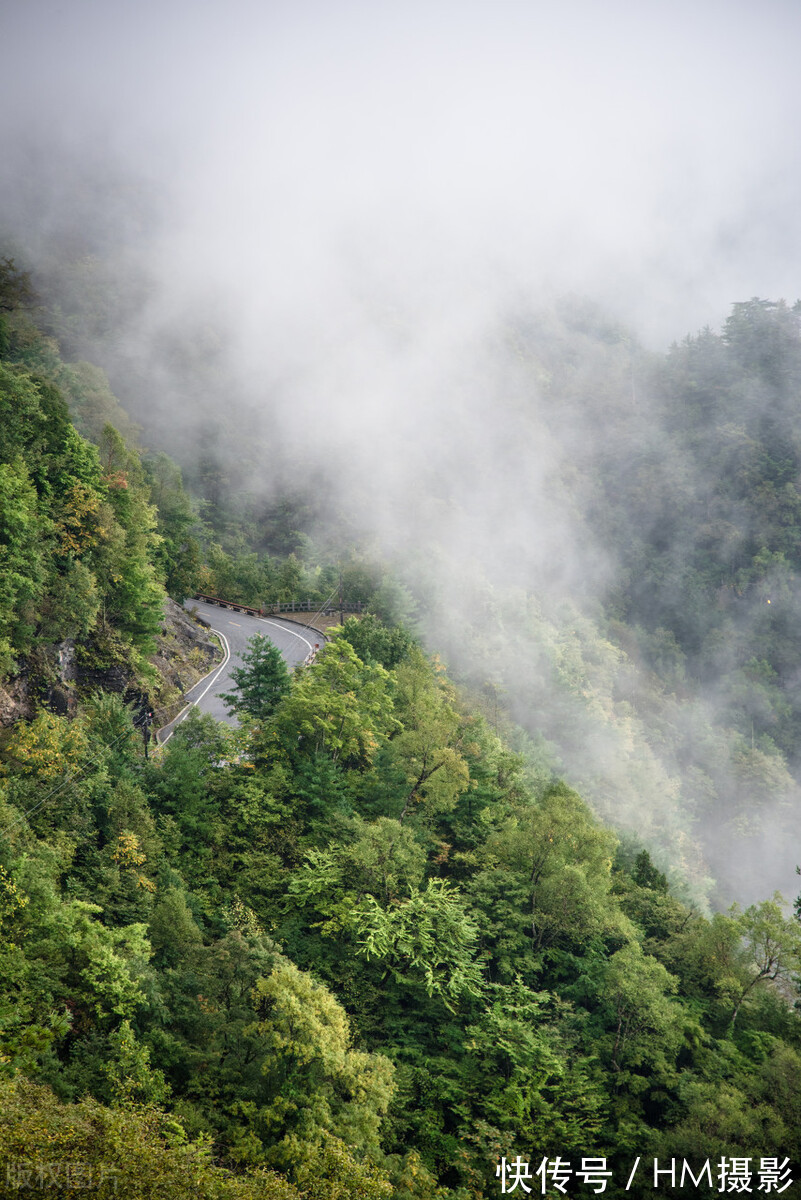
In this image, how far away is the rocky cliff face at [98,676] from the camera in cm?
2802

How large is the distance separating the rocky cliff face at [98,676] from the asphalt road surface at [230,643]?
78 cm

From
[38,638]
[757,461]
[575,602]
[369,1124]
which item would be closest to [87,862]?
[38,638]

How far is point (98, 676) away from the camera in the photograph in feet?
108

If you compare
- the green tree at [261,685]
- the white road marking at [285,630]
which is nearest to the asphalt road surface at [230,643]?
the white road marking at [285,630]

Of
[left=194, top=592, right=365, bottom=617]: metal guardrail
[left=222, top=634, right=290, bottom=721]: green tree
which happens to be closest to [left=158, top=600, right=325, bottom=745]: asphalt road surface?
[left=194, top=592, right=365, bottom=617]: metal guardrail

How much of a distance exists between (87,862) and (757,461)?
133179 mm

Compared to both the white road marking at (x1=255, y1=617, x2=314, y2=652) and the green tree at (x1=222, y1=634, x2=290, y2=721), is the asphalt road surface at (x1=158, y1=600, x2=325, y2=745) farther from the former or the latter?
the green tree at (x1=222, y1=634, x2=290, y2=721)

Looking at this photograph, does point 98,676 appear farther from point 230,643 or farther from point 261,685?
point 230,643

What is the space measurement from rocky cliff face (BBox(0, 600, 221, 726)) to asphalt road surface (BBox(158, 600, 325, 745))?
777 mm

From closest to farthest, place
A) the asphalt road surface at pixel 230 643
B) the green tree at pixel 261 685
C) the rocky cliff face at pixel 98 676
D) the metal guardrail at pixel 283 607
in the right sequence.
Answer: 1. the rocky cliff face at pixel 98 676
2. the green tree at pixel 261 685
3. the asphalt road surface at pixel 230 643
4. the metal guardrail at pixel 283 607

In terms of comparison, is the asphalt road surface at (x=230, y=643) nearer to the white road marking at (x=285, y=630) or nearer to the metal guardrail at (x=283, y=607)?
the white road marking at (x=285, y=630)

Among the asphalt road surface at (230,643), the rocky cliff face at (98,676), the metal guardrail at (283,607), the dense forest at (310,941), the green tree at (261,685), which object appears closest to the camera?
the dense forest at (310,941)

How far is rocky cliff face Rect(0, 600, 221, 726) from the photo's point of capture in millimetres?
28016

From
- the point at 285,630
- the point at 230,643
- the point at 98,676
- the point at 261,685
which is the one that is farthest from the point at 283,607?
the point at 98,676
